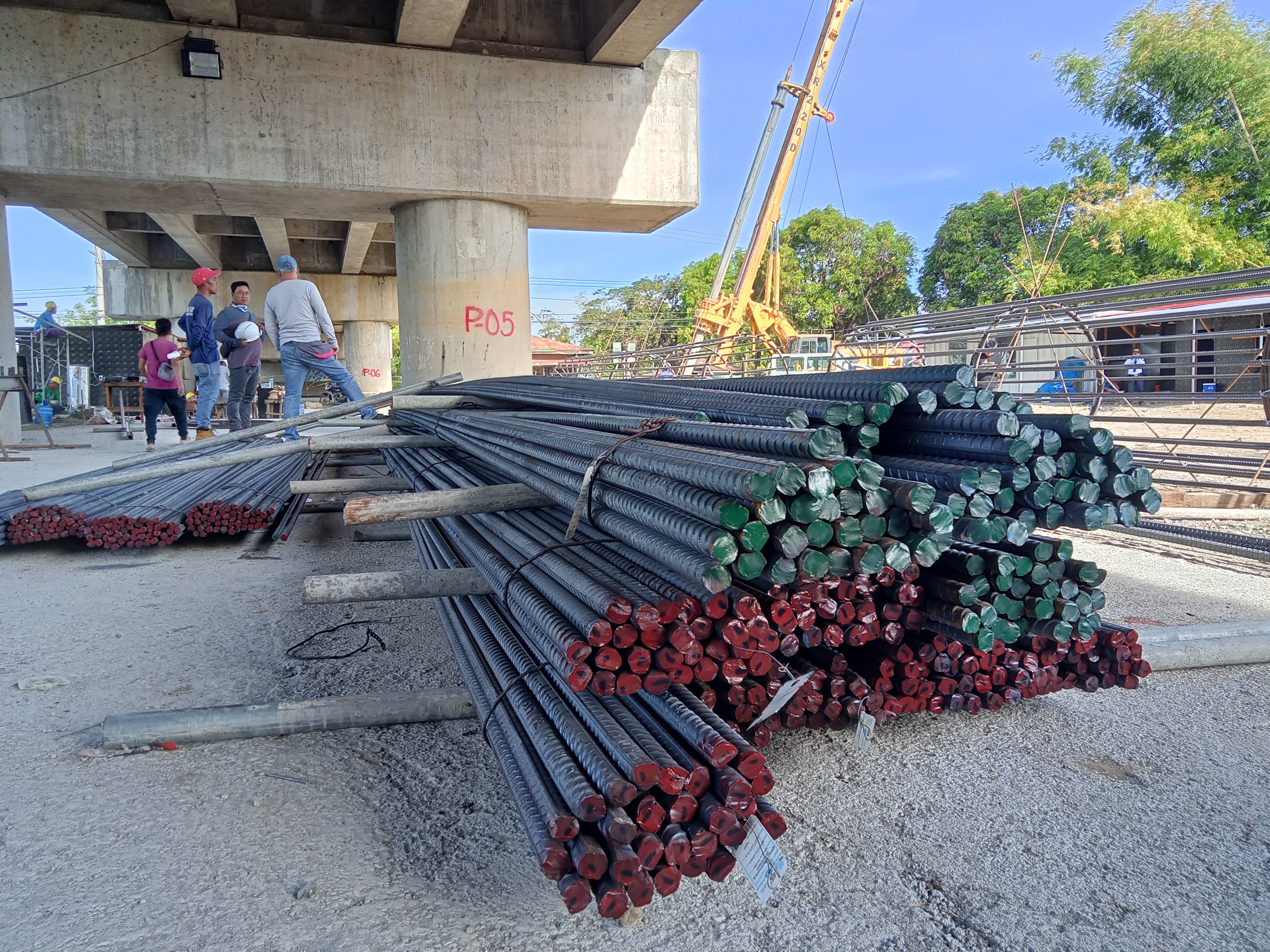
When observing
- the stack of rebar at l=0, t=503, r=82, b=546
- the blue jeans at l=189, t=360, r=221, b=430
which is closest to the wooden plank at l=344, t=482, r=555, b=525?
the stack of rebar at l=0, t=503, r=82, b=546

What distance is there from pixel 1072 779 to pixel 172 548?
213 inches

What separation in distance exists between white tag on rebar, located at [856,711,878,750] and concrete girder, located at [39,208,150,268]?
41.7 feet

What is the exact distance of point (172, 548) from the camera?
18.0 ft

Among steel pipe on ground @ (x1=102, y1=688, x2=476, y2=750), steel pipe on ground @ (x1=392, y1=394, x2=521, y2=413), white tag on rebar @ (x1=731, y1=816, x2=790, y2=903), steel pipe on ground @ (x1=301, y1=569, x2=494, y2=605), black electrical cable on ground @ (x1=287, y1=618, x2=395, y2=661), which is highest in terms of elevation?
steel pipe on ground @ (x1=392, y1=394, x2=521, y2=413)

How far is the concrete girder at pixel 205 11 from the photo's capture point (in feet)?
26.4

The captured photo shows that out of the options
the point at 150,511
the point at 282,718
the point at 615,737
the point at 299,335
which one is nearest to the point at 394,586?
the point at 282,718

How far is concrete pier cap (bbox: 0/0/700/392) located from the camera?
27.4 feet

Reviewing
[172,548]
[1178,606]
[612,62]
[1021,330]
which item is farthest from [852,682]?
[612,62]

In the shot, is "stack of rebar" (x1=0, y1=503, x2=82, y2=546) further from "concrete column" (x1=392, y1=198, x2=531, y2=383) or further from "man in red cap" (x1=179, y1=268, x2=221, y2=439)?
"concrete column" (x1=392, y1=198, x2=531, y2=383)

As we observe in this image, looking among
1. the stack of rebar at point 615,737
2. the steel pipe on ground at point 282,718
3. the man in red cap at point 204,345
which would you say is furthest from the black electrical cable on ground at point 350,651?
the man in red cap at point 204,345

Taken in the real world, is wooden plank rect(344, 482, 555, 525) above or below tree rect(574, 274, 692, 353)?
below

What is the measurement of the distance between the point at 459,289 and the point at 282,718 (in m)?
7.67

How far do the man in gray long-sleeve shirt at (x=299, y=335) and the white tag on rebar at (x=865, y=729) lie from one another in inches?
240

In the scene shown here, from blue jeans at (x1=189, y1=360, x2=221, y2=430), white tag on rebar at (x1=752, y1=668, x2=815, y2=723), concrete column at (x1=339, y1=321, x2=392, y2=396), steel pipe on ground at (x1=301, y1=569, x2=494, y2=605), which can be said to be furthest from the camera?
concrete column at (x1=339, y1=321, x2=392, y2=396)
